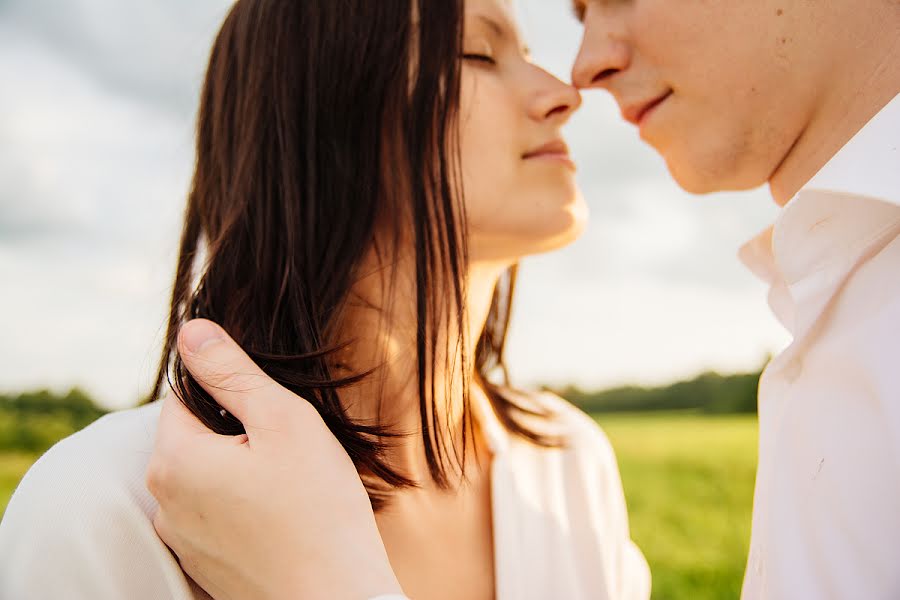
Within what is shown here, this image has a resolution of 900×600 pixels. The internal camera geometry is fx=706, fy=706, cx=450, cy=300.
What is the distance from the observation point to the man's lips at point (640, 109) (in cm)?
246

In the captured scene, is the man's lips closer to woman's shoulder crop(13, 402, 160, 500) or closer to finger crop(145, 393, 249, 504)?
finger crop(145, 393, 249, 504)

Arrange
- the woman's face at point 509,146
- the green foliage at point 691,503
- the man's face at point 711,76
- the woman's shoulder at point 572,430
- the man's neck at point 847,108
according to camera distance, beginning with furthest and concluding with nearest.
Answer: the green foliage at point 691,503 → the woman's shoulder at point 572,430 → the woman's face at point 509,146 → the man's face at point 711,76 → the man's neck at point 847,108

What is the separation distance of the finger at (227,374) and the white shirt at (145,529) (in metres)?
0.29

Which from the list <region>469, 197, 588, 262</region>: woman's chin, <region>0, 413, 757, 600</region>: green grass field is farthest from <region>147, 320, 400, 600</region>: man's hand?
<region>0, 413, 757, 600</region>: green grass field

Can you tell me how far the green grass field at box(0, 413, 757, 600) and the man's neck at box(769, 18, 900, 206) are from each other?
5632 millimetres

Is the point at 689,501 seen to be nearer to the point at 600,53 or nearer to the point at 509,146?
the point at 600,53

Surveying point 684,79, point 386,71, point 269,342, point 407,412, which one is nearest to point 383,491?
point 407,412

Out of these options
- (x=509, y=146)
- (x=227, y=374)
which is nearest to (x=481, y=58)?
(x=509, y=146)

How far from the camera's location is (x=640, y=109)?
8.29ft

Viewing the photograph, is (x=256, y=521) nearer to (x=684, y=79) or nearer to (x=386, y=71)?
(x=386, y=71)

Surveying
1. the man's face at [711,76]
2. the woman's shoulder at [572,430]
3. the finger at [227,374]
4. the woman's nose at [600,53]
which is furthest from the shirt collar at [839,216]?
the finger at [227,374]

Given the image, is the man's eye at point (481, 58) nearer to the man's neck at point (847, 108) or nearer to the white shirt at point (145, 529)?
the man's neck at point (847, 108)

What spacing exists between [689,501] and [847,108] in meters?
10.7

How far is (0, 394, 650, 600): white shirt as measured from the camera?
5.17ft
